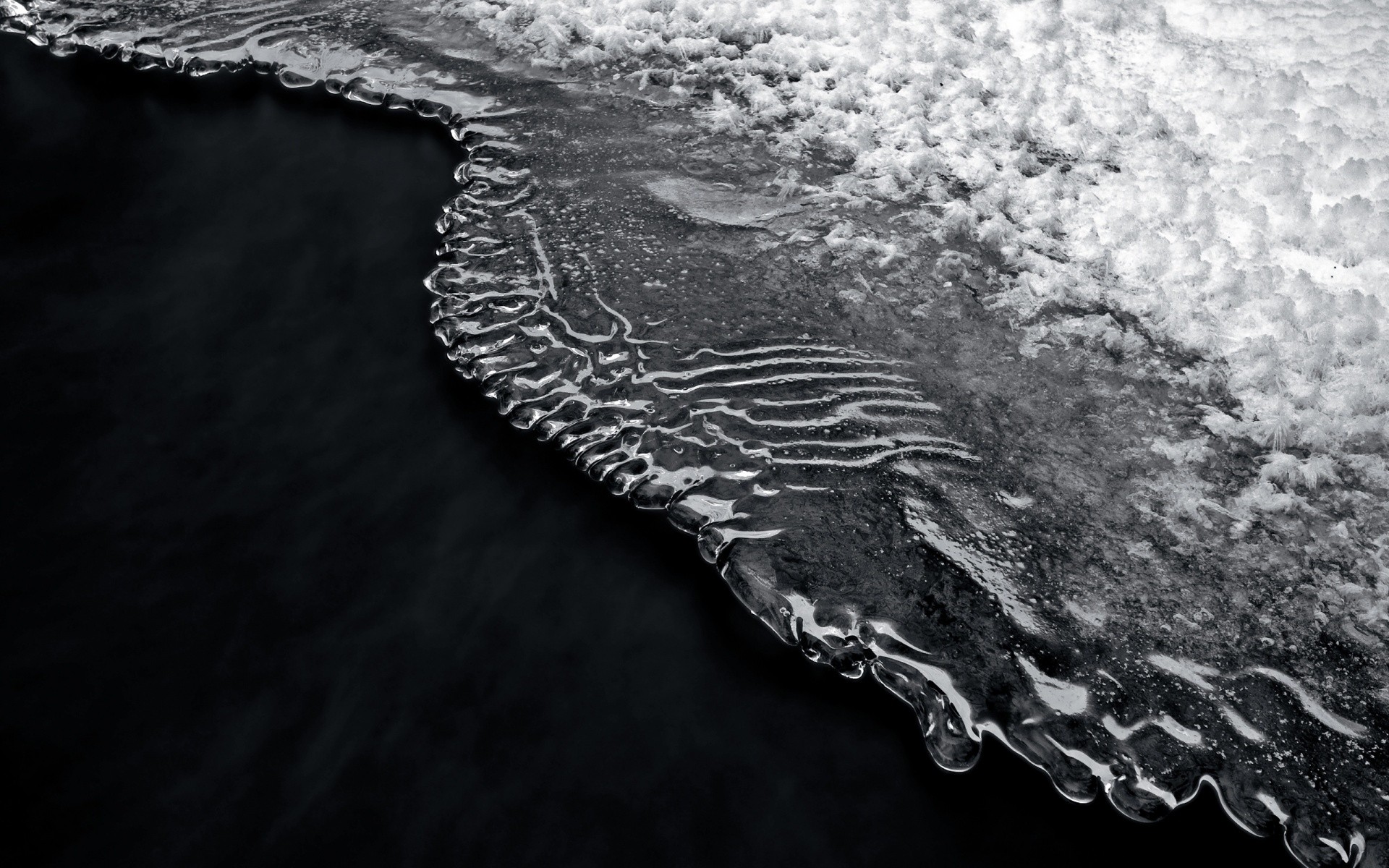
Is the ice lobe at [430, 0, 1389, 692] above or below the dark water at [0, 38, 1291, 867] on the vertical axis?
above

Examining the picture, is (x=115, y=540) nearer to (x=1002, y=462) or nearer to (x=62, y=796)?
(x=62, y=796)

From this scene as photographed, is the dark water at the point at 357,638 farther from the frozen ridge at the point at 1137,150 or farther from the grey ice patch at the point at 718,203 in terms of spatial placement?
the frozen ridge at the point at 1137,150

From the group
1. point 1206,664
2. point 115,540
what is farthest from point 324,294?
point 1206,664

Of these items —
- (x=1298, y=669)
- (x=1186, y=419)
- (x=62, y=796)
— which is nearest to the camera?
(x=62, y=796)

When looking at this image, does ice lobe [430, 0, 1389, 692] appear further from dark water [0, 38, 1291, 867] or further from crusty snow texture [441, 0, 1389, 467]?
dark water [0, 38, 1291, 867]

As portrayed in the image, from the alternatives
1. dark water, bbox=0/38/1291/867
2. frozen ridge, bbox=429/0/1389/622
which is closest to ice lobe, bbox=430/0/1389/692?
frozen ridge, bbox=429/0/1389/622
